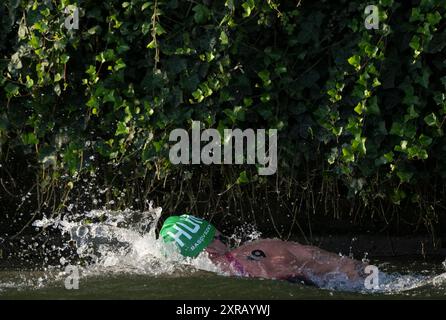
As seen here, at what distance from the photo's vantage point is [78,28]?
6391 mm

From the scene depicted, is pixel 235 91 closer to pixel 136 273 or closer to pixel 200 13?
pixel 200 13

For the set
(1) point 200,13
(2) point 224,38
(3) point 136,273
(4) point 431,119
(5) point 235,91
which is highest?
(1) point 200,13

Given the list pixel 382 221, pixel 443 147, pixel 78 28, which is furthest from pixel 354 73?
pixel 78 28

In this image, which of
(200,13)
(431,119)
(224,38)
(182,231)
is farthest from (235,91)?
(431,119)

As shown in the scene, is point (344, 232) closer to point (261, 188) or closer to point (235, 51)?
point (261, 188)

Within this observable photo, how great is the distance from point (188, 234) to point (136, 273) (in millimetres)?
375

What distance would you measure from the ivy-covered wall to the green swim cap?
1.10 ft

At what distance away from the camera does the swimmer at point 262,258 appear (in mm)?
6180

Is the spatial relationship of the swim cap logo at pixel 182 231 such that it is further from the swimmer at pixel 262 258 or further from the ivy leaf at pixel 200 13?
the ivy leaf at pixel 200 13

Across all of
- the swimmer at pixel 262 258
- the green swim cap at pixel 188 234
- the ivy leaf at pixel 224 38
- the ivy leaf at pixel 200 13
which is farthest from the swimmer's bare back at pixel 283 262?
the ivy leaf at pixel 200 13

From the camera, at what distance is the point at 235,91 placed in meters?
6.36

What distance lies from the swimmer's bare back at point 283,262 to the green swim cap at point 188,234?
13cm

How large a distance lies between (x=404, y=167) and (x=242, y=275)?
1.14 metres

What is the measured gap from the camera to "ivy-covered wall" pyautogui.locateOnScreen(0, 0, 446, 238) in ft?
20.3
